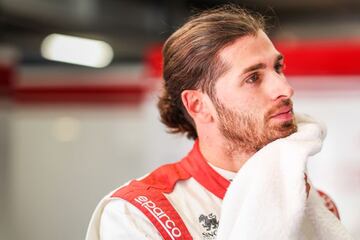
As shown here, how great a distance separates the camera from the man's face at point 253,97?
1.36m

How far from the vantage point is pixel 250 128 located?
1.38 m

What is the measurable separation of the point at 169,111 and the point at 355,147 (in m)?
1.22

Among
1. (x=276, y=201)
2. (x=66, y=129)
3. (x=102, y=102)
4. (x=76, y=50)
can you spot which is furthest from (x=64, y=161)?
(x=276, y=201)

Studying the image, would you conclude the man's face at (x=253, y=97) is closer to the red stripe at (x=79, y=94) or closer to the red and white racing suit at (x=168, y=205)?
the red and white racing suit at (x=168, y=205)

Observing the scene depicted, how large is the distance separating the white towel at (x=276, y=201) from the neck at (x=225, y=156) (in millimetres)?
160

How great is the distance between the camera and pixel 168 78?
156 centimetres

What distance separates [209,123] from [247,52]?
0.18 meters

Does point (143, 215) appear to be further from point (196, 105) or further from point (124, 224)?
point (196, 105)

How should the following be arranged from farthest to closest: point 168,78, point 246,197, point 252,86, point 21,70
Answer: point 21,70 → point 168,78 → point 252,86 → point 246,197

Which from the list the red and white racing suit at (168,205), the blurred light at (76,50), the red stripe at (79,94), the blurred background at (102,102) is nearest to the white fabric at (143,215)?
the red and white racing suit at (168,205)

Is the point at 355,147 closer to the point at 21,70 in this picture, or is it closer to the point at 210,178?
the point at 210,178

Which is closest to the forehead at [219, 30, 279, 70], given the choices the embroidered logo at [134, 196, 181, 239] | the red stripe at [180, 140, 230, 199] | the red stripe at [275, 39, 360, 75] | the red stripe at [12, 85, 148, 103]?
the red stripe at [180, 140, 230, 199]

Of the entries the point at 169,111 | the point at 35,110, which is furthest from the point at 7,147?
the point at 169,111

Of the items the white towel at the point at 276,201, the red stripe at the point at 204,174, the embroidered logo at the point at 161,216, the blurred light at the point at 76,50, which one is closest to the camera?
the white towel at the point at 276,201
